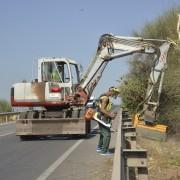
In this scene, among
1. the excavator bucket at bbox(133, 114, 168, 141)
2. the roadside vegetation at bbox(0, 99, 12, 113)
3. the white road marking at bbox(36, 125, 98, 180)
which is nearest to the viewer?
the white road marking at bbox(36, 125, 98, 180)

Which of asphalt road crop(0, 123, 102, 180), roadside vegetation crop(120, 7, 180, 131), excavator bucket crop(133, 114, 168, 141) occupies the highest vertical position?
roadside vegetation crop(120, 7, 180, 131)

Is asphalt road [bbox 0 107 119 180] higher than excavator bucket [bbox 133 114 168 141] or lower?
lower

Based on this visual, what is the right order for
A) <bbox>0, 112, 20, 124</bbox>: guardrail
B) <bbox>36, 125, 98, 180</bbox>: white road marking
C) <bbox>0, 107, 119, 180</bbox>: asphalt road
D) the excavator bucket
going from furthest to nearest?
1. <bbox>0, 112, 20, 124</bbox>: guardrail
2. the excavator bucket
3. <bbox>0, 107, 119, 180</bbox>: asphalt road
4. <bbox>36, 125, 98, 180</bbox>: white road marking

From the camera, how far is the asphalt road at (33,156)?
12.8 metres

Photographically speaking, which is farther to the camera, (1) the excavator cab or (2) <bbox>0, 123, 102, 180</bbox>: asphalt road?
(1) the excavator cab

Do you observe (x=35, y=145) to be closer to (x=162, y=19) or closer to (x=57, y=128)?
(x=57, y=128)

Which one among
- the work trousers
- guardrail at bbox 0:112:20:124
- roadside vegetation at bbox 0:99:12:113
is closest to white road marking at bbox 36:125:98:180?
the work trousers

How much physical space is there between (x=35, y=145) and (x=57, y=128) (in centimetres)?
188

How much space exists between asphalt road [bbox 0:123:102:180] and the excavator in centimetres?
62

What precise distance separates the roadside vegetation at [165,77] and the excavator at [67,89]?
53cm

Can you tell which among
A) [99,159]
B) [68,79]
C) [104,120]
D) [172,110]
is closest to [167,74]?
[172,110]

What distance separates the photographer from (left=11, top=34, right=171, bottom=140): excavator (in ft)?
70.8

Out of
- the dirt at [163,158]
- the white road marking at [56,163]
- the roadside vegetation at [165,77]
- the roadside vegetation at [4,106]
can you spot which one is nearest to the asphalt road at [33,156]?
the white road marking at [56,163]

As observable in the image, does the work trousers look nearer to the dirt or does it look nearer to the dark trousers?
the dark trousers
